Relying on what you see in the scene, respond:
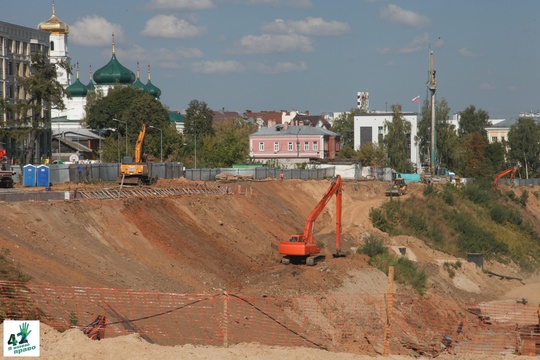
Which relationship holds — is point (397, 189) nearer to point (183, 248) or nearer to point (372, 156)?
point (372, 156)

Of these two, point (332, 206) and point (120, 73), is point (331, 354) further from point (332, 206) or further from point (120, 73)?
point (120, 73)

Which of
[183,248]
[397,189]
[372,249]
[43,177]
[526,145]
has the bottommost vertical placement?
[372,249]

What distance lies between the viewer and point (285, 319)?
2980cm

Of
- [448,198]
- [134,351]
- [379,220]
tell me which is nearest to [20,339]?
[134,351]

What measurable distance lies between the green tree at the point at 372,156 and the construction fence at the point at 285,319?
67.8 m

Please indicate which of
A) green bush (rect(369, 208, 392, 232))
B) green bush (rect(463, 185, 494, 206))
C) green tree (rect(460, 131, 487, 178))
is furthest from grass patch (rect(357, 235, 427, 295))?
green tree (rect(460, 131, 487, 178))

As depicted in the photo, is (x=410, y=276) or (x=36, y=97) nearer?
(x=410, y=276)

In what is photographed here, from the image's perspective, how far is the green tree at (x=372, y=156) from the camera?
345 feet

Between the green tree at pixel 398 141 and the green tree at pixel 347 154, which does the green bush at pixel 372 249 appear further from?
the green tree at pixel 347 154

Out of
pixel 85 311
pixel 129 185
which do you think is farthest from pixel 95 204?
pixel 85 311

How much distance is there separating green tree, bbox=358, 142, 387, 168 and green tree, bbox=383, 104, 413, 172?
93 centimetres

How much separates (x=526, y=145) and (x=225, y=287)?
8672cm

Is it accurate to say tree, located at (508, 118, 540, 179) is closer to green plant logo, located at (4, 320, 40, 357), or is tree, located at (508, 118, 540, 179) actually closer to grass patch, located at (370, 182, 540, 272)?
grass patch, located at (370, 182, 540, 272)

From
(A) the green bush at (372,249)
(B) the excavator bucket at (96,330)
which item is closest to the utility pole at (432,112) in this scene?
(A) the green bush at (372,249)
